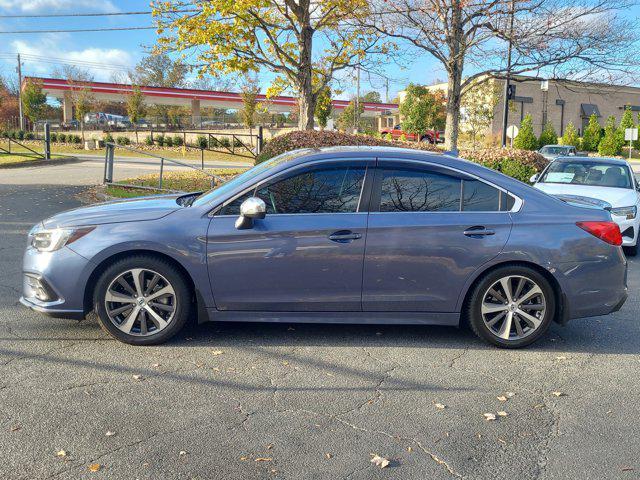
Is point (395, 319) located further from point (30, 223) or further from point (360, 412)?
point (30, 223)

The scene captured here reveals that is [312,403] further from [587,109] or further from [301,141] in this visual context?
[587,109]

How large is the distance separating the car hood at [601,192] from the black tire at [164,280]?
666cm

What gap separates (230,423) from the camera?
3.69 meters

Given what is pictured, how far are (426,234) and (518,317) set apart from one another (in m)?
1.04

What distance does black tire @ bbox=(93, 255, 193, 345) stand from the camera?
4.84 m

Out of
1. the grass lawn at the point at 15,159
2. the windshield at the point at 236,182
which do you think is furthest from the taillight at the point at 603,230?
the grass lawn at the point at 15,159

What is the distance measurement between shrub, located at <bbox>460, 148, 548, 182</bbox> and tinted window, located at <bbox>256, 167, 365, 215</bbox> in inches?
459

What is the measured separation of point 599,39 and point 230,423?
15649mm

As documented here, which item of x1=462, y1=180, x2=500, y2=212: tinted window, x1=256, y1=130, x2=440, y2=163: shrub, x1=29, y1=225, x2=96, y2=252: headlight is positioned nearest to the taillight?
x1=462, y1=180, x2=500, y2=212: tinted window

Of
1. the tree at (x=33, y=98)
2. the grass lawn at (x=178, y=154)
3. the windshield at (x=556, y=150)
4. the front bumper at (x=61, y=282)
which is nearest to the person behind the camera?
the front bumper at (x=61, y=282)

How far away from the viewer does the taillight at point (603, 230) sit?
16.6 feet

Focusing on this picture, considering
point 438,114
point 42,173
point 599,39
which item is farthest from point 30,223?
point 438,114

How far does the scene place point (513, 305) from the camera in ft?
16.5

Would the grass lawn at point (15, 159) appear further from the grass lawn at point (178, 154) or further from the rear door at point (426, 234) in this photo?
the rear door at point (426, 234)
